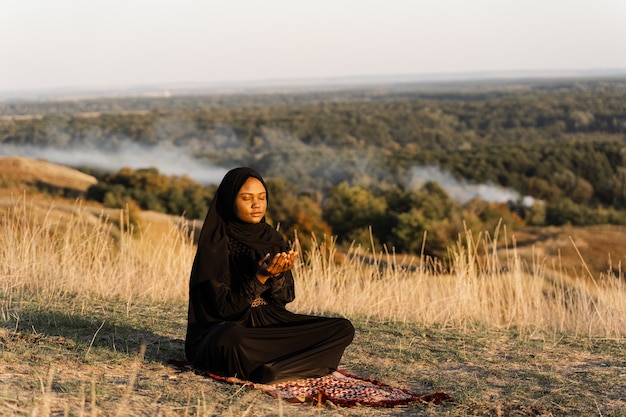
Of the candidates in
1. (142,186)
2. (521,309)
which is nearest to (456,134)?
(142,186)

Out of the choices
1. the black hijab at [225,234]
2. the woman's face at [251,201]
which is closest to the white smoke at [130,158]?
the black hijab at [225,234]

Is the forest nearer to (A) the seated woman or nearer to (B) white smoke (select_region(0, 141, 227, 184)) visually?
(B) white smoke (select_region(0, 141, 227, 184))

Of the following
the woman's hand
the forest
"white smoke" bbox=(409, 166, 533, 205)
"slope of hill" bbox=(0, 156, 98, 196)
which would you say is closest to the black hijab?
the woman's hand

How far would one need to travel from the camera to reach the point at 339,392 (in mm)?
4371

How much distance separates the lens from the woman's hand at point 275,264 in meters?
4.17

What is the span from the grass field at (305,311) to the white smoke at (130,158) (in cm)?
3659

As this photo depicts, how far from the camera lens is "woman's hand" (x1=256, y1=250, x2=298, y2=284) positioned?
4172 mm

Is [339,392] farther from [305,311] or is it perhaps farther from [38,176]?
[38,176]

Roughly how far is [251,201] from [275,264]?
515 mm

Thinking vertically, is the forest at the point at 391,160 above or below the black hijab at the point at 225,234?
below

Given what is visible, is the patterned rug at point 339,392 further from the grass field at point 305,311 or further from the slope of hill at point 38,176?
the slope of hill at point 38,176

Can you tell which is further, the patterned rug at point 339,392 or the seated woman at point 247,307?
the seated woman at point 247,307

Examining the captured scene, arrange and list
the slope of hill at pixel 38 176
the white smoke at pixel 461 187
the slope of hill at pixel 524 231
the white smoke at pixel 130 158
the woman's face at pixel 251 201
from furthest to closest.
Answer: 1. the white smoke at pixel 130 158
2. the white smoke at pixel 461 187
3. the slope of hill at pixel 38 176
4. the slope of hill at pixel 524 231
5. the woman's face at pixel 251 201

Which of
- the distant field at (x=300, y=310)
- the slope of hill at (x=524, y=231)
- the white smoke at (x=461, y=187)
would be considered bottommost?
the white smoke at (x=461, y=187)
